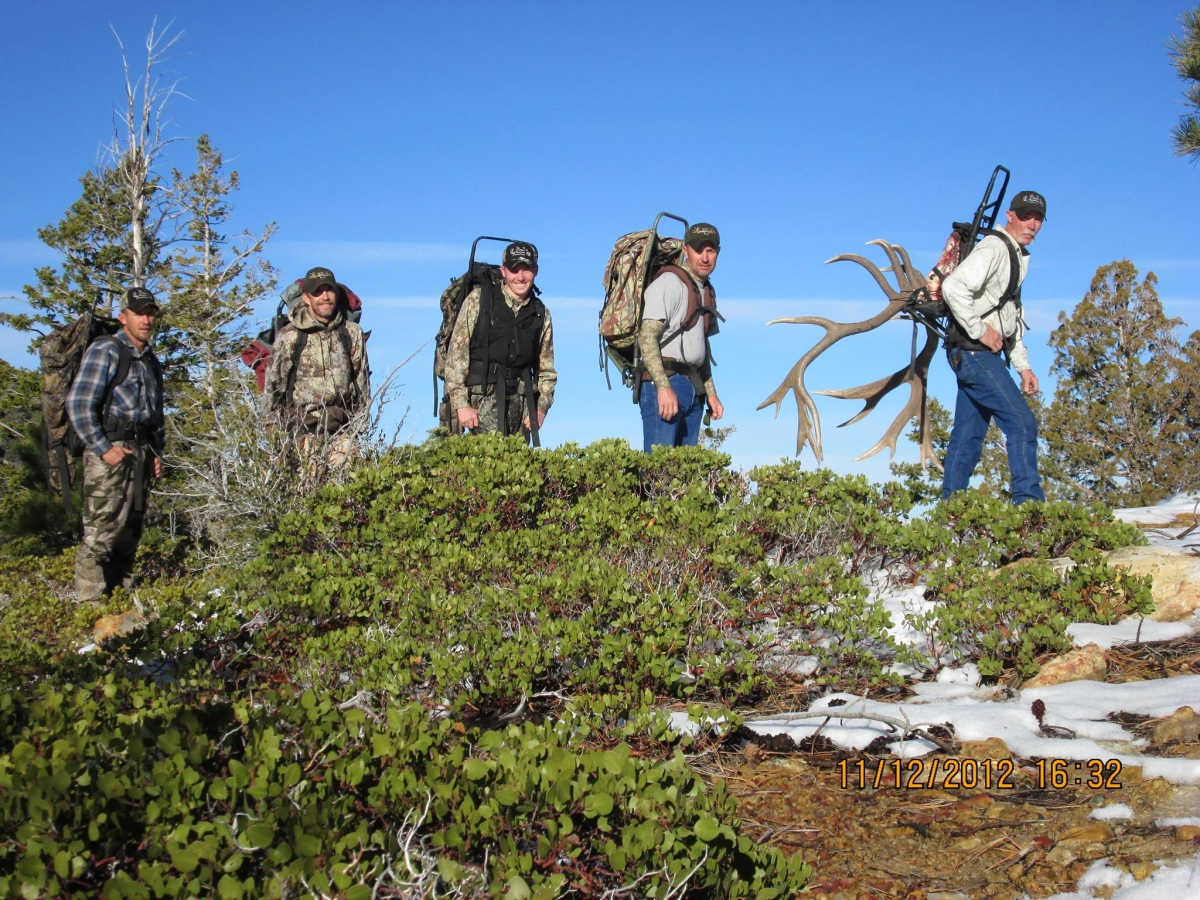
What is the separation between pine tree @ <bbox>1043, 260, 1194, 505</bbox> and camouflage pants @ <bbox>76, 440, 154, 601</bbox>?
15573 mm

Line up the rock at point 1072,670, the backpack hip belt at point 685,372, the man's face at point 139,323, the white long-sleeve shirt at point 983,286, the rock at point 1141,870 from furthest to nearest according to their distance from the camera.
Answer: the man's face at point 139,323 → the backpack hip belt at point 685,372 → the white long-sleeve shirt at point 983,286 → the rock at point 1072,670 → the rock at point 1141,870

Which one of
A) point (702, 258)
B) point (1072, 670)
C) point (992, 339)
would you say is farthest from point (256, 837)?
point (992, 339)

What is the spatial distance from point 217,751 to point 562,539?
134 inches

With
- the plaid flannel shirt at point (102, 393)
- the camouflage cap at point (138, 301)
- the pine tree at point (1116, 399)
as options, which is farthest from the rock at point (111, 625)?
the pine tree at point (1116, 399)

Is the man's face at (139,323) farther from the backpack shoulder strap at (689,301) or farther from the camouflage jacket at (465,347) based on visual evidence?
the backpack shoulder strap at (689,301)

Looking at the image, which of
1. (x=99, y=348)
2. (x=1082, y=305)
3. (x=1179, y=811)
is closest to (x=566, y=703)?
(x=1179, y=811)

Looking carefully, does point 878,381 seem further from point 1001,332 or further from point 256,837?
point 256,837

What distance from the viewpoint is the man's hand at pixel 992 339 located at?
746 centimetres

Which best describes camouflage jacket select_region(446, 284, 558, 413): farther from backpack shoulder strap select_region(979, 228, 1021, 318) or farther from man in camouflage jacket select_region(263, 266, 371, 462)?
backpack shoulder strap select_region(979, 228, 1021, 318)

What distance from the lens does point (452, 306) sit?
8016 mm

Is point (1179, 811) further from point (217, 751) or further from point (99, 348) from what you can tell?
point (99, 348)

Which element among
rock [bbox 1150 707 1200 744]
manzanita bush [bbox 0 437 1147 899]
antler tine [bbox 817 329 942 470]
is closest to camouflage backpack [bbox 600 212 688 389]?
manzanita bush [bbox 0 437 1147 899]

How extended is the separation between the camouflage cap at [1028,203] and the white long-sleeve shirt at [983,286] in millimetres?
205

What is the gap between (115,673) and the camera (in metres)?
3.71
